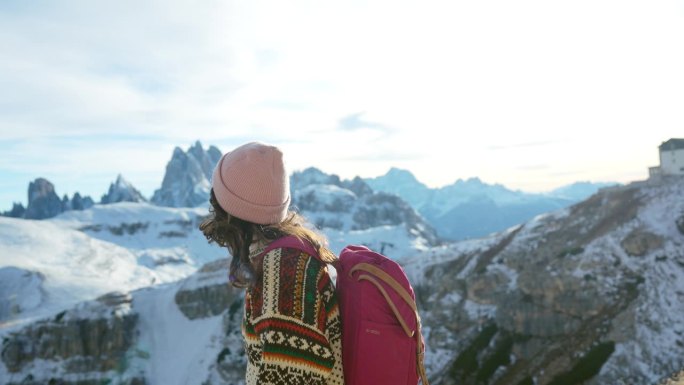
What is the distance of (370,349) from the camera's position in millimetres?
4562

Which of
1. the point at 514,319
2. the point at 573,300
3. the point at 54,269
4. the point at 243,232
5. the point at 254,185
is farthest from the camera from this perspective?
the point at 54,269

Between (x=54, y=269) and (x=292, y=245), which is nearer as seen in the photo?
(x=292, y=245)

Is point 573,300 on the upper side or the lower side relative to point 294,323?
lower

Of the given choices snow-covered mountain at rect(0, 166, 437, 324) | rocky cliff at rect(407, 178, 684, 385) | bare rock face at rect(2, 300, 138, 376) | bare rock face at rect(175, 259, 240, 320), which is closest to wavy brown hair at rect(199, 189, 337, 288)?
rocky cliff at rect(407, 178, 684, 385)

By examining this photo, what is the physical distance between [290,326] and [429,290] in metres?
70.3

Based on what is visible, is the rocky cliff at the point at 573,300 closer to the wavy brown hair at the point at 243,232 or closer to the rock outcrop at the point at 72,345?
the wavy brown hair at the point at 243,232

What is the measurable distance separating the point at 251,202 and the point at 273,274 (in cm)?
89

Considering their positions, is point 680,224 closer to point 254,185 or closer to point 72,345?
point 254,185

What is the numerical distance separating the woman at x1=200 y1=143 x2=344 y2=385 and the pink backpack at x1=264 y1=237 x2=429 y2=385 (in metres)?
0.10

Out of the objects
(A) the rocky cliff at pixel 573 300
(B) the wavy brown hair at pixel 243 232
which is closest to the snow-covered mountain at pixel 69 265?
(A) the rocky cliff at pixel 573 300

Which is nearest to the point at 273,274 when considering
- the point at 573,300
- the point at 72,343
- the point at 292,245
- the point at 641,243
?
the point at 292,245

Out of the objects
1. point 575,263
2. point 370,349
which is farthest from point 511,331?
point 370,349

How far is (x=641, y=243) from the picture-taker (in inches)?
2249

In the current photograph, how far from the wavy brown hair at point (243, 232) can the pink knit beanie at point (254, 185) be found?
0.14 metres
